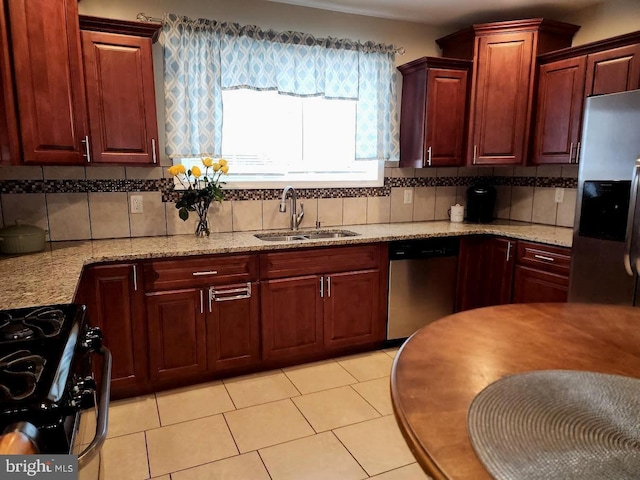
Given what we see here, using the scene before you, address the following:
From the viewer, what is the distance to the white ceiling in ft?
10.3

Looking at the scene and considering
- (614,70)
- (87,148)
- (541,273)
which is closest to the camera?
(87,148)

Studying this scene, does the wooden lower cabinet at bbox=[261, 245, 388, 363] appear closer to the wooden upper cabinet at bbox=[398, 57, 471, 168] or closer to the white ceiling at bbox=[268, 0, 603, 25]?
the wooden upper cabinet at bbox=[398, 57, 471, 168]

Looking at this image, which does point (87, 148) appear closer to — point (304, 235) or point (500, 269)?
point (304, 235)

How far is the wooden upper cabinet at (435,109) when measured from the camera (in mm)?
3312

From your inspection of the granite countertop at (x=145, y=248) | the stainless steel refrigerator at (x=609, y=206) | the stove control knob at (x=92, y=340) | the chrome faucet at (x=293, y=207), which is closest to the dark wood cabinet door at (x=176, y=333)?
the granite countertop at (x=145, y=248)

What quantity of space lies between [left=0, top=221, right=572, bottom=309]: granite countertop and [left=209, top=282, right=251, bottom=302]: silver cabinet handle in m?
0.24

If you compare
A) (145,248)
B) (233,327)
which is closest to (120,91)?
(145,248)

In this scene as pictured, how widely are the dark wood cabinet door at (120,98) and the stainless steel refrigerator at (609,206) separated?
260 centimetres

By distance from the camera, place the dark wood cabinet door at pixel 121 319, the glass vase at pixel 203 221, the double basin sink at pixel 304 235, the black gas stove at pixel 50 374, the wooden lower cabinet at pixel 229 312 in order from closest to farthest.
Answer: the black gas stove at pixel 50 374
the dark wood cabinet door at pixel 121 319
the wooden lower cabinet at pixel 229 312
the glass vase at pixel 203 221
the double basin sink at pixel 304 235

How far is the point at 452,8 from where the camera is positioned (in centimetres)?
324

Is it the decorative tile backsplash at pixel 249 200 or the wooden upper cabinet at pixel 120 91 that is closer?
the wooden upper cabinet at pixel 120 91

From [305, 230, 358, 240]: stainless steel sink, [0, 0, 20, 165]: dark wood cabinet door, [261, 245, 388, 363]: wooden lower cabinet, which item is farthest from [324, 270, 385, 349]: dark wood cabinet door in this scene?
[0, 0, 20, 165]: dark wood cabinet door
